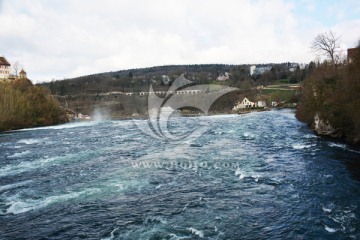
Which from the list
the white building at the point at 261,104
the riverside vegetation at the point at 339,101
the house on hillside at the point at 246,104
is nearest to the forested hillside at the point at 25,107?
the riverside vegetation at the point at 339,101

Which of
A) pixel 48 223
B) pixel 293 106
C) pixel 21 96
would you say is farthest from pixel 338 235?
pixel 293 106

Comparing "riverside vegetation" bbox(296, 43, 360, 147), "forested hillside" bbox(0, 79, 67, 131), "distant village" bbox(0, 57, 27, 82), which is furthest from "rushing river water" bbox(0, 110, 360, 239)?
"distant village" bbox(0, 57, 27, 82)

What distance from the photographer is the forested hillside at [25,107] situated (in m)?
66.4

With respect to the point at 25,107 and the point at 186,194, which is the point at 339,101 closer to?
the point at 186,194

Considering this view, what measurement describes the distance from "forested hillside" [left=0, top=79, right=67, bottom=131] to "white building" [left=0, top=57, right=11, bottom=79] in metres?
41.0

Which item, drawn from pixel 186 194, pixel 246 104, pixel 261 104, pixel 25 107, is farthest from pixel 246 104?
pixel 186 194

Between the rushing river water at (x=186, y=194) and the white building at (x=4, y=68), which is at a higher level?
the white building at (x=4, y=68)

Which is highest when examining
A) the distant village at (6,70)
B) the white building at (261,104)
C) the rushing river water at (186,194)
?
the distant village at (6,70)

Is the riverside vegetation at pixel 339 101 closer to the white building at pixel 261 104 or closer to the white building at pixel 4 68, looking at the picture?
the white building at pixel 261 104

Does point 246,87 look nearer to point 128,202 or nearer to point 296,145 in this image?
point 296,145

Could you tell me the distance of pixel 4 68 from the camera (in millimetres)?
118375

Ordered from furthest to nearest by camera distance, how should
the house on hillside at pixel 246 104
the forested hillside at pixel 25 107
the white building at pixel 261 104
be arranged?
the house on hillside at pixel 246 104
the white building at pixel 261 104
the forested hillside at pixel 25 107

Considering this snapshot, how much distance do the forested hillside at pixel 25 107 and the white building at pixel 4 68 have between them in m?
41.0

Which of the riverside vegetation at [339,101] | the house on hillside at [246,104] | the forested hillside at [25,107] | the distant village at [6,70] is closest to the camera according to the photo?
the riverside vegetation at [339,101]
